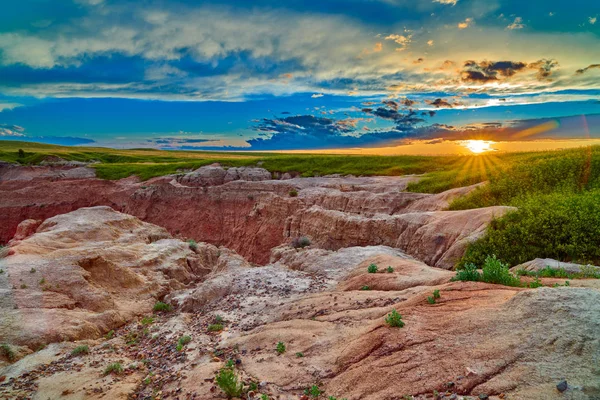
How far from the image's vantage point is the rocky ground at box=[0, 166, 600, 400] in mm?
6121

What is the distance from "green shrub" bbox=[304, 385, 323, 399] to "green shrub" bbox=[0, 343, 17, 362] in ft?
32.3

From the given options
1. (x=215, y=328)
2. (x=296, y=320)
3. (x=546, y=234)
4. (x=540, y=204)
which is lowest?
(x=215, y=328)

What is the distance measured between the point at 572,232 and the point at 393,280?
7.34 meters

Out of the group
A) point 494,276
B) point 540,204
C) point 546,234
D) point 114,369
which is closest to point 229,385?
point 114,369

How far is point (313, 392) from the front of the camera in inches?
280

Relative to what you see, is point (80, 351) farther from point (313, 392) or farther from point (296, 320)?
point (313, 392)

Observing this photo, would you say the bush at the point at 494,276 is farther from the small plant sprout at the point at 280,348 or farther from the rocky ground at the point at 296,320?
the small plant sprout at the point at 280,348

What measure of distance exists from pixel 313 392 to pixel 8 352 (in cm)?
1023

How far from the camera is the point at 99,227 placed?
25234mm

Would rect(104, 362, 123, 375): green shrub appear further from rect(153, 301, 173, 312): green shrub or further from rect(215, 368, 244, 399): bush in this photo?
rect(153, 301, 173, 312): green shrub

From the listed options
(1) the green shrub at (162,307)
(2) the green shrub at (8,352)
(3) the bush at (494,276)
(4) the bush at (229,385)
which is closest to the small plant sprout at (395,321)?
(3) the bush at (494,276)

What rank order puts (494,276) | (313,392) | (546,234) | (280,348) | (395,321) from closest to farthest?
(313,392), (395,321), (280,348), (494,276), (546,234)

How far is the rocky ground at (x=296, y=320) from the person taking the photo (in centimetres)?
612

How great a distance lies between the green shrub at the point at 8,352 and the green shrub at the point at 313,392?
9830mm
